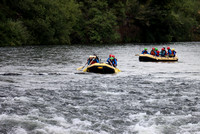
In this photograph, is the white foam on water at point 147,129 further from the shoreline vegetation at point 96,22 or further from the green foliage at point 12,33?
the shoreline vegetation at point 96,22

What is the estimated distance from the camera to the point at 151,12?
261 ft

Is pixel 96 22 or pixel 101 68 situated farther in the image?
pixel 96 22

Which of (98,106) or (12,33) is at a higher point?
(12,33)

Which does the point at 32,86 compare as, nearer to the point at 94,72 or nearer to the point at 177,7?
the point at 94,72

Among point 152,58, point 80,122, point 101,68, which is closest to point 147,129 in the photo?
point 80,122

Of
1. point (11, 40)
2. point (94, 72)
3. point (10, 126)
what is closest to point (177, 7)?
point (11, 40)

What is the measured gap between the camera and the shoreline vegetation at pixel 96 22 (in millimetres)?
55312

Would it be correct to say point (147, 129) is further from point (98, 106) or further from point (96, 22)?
point (96, 22)

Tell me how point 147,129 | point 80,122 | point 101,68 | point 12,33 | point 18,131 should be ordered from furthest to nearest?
point 12,33 → point 101,68 → point 80,122 → point 147,129 → point 18,131

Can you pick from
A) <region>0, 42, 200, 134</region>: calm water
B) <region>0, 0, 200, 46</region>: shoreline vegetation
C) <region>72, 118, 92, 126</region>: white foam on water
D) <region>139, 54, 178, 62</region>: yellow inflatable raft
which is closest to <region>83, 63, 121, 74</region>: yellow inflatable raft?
<region>0, 42, 200, 134</region>: calm water

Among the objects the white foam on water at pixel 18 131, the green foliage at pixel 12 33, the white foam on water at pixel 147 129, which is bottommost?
the white foam on water at pixel 147 129

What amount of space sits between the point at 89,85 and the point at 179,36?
7886cm

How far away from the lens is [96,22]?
70.1 m

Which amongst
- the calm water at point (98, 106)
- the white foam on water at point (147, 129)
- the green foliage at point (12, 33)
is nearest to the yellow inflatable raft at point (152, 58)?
the calm water at point (98, 106)
